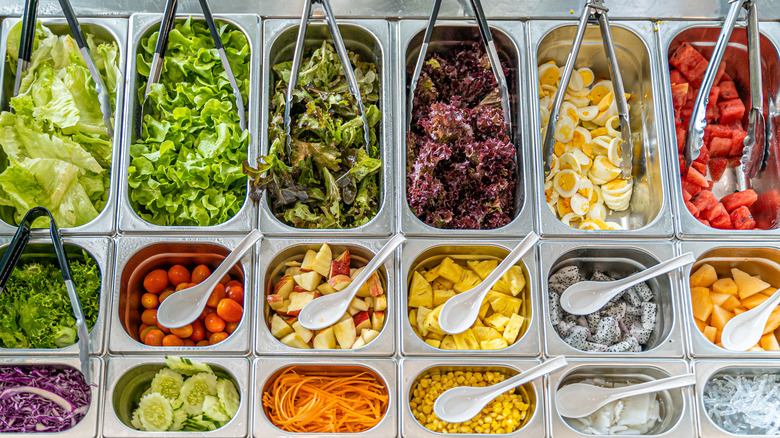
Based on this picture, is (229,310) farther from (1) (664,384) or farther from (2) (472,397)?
(1) (664,384)

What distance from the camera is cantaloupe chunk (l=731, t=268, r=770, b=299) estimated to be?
2.40 metres

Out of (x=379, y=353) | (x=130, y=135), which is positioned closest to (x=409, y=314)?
(x=379, y=353)

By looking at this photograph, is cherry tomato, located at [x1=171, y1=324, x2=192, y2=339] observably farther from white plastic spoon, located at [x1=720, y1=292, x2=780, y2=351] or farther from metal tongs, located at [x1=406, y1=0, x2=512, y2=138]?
white plastic spoon, located at [x1=720, y1=292, x2=780, y2=351]

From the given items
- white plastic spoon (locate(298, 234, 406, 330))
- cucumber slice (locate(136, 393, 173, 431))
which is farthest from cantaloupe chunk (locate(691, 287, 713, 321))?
cucumber slice (locate(136, 393, 173, 431))

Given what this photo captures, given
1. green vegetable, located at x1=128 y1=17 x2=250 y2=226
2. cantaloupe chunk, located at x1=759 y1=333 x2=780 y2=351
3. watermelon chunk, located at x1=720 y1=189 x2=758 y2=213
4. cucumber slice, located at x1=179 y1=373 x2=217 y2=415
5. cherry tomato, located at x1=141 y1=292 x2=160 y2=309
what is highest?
green vegetable, located at x1=128 y1=17 x2=250 y2=226

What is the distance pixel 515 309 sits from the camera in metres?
2.37

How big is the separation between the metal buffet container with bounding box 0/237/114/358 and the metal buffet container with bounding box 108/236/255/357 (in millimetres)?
33

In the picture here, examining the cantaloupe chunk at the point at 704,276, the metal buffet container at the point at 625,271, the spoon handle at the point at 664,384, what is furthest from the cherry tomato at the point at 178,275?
the cantaloupe chunk at the point at 704,276

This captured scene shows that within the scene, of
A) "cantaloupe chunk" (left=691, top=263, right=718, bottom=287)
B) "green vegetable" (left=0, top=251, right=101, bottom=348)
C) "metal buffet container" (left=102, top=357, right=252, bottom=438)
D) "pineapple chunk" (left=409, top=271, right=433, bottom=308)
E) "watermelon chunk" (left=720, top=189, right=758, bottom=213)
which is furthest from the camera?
"watermelon chunk" (left=720, top=189, right=758, bottom=213)

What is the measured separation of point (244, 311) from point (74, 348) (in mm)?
631

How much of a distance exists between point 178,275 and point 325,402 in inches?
30.6

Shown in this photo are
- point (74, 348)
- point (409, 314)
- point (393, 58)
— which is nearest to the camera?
point (74, 348)

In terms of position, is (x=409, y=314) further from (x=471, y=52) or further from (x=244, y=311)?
(x=471, y=52)

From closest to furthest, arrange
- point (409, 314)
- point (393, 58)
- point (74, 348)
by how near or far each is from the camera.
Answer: point (74, 348)
point (409, 314)
point (393, 58)
